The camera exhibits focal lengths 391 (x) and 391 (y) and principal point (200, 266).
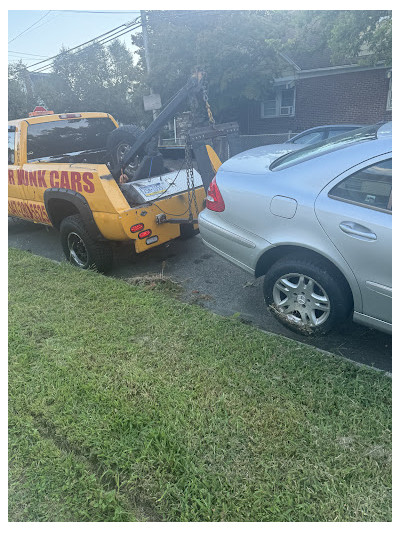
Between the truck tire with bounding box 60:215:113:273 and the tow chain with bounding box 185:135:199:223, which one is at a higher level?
the tow chain with bounding box 185:135:199:223

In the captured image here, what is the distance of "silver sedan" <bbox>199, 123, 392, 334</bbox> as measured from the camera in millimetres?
2672

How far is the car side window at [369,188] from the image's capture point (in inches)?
103

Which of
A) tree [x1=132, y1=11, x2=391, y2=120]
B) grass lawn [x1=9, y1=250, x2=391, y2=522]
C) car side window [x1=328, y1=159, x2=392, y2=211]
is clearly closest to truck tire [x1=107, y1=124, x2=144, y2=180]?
grass lawn [x1=9, y1=250, x2=391, y2=522]

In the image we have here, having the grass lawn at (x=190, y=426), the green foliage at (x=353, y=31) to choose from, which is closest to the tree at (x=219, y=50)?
the green foliage at (x=353, y=31)

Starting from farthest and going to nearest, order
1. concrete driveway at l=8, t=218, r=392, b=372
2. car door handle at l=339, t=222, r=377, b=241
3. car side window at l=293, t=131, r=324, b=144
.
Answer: car side window at l=293, t=131, r=324, b=144
concrete driveway at l=8, t=218, r=392, b=372
car door handle at l=339, t=222, r=377, b=241

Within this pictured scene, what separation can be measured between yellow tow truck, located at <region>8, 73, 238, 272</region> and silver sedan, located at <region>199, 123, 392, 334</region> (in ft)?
3.47

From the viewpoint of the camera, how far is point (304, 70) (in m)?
14.9

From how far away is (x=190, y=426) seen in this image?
7.70ft

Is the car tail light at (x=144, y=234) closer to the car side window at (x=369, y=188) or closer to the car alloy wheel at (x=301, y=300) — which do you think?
the car alloy wheel at (x=301, y=300)

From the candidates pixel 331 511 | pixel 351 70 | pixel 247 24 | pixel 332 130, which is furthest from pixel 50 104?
pixel 331 511

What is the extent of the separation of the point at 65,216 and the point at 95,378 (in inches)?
113

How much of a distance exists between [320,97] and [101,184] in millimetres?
13785

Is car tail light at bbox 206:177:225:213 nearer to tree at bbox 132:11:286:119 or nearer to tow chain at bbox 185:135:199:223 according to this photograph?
tow chain at bbox 185:135:199:223

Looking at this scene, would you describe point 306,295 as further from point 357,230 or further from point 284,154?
point 284,154
